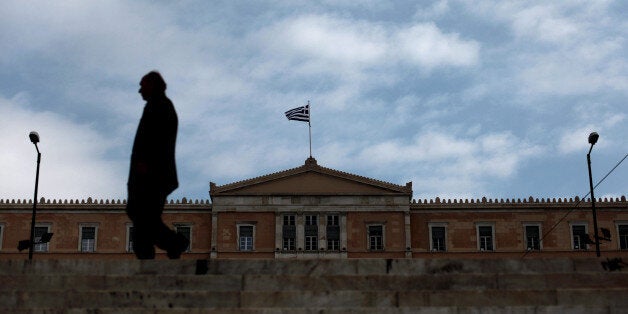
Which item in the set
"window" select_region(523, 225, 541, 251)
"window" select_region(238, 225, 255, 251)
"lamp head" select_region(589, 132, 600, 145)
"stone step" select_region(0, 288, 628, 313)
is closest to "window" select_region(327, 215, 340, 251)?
"window" select_region(238, 225, 255, 251)

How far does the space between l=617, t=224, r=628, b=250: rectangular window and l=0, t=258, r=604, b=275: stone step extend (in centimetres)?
3531

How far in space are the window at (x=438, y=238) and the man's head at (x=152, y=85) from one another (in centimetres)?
3443

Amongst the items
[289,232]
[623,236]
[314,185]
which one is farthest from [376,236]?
[623,236]

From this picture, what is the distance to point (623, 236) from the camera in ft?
144

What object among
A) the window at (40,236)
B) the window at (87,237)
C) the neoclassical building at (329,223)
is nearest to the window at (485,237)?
the neoclassical building at (329,223)

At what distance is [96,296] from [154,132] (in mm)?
2059

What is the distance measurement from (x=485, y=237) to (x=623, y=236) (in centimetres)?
680

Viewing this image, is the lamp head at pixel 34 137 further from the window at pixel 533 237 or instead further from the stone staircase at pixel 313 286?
the window at pixel 533 237

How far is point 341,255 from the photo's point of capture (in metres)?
43.1

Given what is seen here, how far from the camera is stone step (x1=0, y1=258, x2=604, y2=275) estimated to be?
33.9ft

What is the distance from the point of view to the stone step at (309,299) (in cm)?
971

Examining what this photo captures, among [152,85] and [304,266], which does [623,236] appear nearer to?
[304,266]

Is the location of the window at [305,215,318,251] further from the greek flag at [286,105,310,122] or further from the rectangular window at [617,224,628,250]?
the rectangular window at [617,224,628,250]

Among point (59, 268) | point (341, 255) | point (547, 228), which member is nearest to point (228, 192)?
point (341, 255)
